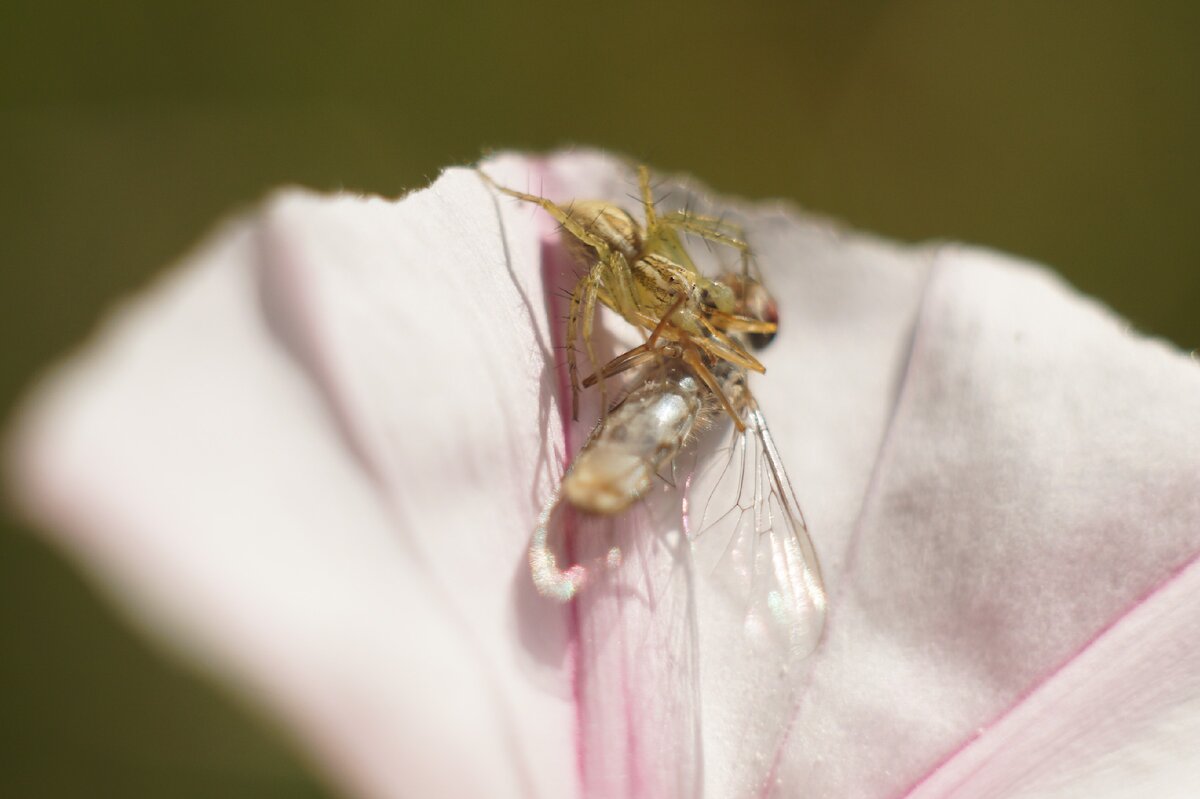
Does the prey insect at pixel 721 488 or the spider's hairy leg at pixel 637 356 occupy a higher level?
the spider's hairy leg at pixel 637 356

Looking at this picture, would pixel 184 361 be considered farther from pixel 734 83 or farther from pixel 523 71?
pixel 734 83

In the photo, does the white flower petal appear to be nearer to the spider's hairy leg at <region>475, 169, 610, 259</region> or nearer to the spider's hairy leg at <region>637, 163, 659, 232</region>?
the spider's hairy leg at <region>475, 169, 610, 259</region>

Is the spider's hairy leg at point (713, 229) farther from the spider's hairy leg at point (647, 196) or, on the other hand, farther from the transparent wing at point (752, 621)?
the transparent wing at point (752, 621)

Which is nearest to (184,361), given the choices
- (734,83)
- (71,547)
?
(71,547)

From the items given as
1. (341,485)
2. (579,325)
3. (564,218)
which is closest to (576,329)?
(579,325)

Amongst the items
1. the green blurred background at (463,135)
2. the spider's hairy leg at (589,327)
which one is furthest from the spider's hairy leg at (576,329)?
the green blurred background at (463,135)

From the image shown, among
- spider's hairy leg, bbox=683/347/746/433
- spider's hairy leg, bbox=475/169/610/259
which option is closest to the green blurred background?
spider's hairy leg, bbox=475/169/610/259

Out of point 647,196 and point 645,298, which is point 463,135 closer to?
point 647,196
